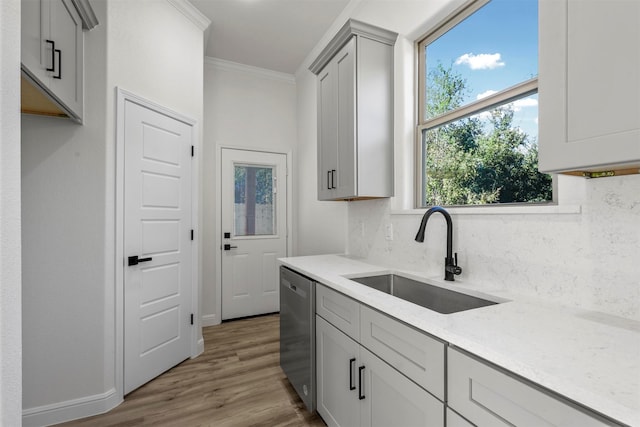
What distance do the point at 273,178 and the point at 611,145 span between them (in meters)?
3.43

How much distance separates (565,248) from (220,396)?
223 centimetres

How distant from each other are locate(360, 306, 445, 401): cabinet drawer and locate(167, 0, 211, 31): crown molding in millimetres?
2833

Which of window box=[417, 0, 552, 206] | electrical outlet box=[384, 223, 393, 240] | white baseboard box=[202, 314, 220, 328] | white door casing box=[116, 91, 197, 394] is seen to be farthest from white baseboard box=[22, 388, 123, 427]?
window box=[417, 0, 552, 206]

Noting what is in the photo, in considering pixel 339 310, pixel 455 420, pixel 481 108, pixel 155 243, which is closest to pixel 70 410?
pixel 155 243

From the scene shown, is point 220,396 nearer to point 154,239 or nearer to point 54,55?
point 154,239

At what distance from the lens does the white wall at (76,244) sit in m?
Answer: 1.84

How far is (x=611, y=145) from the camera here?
2.71 ft

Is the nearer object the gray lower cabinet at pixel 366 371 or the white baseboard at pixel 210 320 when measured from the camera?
the gray lower cabinet at pixel 366 371

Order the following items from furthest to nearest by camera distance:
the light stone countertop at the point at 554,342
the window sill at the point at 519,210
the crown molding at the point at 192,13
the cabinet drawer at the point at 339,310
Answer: the crown molding at the point at 192,13 → the cabinet drawer at the point at 339,310 → the window sill at the point at 519,210 → the light stone countertop at the point at 554,342

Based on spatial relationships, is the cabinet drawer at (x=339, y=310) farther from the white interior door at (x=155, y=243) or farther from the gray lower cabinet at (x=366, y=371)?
the white interior door at (x=155, y=243)

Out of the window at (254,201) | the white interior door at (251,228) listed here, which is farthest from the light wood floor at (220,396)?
the window at (254,201)

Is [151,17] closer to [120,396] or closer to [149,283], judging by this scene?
[149,283]

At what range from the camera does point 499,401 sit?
0.80 metres

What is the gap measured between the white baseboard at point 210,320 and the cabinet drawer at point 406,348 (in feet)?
8.57
